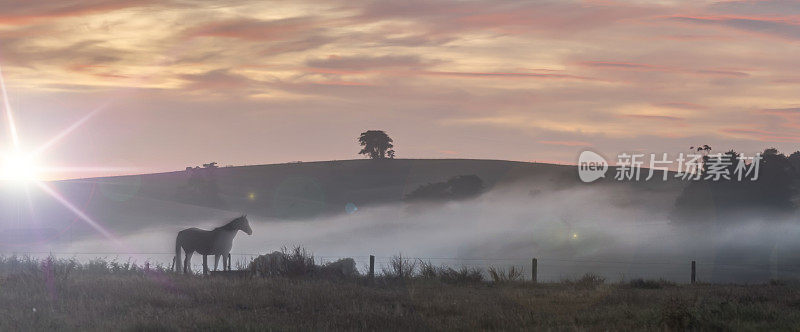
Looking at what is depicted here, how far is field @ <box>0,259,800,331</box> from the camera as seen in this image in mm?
17438

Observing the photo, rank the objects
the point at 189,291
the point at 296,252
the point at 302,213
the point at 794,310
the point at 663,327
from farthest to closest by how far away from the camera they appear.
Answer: the point at 302,213
the point at 296,252
the point at 189,291
the point at 794,310
the point at 663,327

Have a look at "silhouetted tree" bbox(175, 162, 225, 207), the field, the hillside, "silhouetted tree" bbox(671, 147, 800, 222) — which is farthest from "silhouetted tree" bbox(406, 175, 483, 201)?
the field

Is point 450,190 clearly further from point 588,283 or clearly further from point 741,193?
point 588,283

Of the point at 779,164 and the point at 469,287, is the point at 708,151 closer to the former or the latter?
the point at 779,164

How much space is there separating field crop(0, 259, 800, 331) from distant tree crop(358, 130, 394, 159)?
131m

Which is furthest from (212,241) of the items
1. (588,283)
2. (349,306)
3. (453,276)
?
(349,306)

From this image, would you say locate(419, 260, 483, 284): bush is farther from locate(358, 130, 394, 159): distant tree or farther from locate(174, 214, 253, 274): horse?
locate(358, 130, 394, 159): distant tree

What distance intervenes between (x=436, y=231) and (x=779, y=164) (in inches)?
1544

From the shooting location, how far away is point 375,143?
520ft

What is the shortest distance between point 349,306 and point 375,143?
13886cm

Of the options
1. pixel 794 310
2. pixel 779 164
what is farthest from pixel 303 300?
pixel 779 164

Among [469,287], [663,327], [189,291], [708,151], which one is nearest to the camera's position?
[663,327]

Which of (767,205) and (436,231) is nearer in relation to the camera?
(767,205)

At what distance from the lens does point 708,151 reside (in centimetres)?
9738
